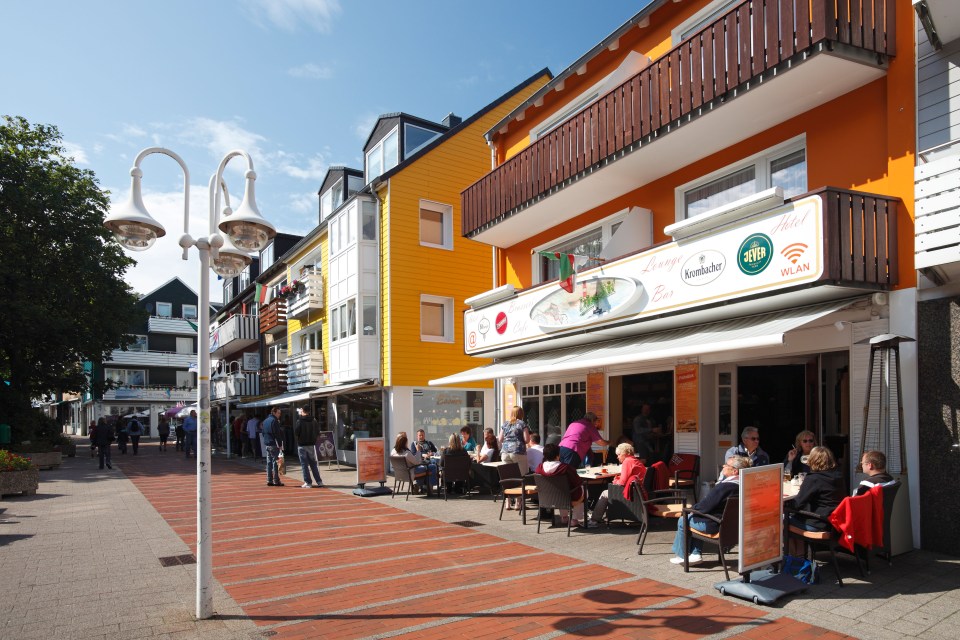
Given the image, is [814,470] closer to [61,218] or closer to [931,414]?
[931,414]

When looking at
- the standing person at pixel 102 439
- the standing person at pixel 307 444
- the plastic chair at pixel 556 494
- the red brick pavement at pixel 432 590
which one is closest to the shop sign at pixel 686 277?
the plastic chair at pixel 556 494

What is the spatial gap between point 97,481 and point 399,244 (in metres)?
10.5

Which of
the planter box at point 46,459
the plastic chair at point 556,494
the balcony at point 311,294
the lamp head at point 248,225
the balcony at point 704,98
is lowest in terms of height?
the planter box at point 46,459

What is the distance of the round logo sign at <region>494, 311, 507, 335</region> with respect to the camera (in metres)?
14.7

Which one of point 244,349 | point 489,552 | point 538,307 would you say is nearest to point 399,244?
point 538,307

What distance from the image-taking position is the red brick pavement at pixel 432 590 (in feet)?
17.3

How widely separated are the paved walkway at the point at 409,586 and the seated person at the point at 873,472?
2.83 feet

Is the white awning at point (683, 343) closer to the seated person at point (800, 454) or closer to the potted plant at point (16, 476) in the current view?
the seated person at point (800, 454)

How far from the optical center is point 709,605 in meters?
5.73

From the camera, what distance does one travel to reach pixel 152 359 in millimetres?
57875

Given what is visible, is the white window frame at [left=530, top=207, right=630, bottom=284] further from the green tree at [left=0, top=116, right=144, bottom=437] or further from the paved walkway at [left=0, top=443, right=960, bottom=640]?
the green tree at [left=0, top=116, right=144, bottom=437]

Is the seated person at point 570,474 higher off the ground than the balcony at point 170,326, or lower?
lower

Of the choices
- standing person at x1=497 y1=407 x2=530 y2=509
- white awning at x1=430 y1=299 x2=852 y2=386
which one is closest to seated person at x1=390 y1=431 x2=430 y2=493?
standing person at x1=497 y1=407 x2=530 y2=509

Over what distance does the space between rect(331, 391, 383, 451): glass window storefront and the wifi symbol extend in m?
14.5
